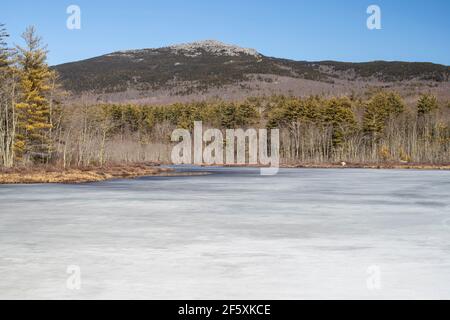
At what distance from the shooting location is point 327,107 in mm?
105250

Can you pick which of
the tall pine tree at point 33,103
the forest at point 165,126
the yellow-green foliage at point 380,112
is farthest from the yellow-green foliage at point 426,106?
the tall pine tree at point 33,103

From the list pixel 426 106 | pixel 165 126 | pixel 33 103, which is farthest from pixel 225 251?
pixel 165 126

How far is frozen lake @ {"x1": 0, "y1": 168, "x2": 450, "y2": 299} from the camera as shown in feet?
23.3

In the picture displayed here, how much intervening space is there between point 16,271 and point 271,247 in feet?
14.7

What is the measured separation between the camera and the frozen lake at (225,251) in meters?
7.10

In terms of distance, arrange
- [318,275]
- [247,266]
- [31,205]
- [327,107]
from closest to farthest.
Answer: [318,275]
[247,266]
[31,205]
[327,107]

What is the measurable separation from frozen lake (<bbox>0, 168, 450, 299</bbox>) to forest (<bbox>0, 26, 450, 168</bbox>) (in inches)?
1265

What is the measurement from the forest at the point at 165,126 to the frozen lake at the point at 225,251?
105 ft

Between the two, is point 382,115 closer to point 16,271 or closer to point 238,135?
point 238,135

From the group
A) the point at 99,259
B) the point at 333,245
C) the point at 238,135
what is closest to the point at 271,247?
the point at 333,245

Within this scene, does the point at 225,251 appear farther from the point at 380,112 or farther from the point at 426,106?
the point at 426,106

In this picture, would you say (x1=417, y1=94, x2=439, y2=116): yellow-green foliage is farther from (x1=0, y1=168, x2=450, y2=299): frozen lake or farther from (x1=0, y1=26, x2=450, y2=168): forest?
(x1=0, y1=168, x2=450, y2=299): frozen lake

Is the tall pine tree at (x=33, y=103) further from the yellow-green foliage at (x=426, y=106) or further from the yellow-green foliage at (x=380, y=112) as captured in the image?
the yellow-green foliage at (x=426, y=106)

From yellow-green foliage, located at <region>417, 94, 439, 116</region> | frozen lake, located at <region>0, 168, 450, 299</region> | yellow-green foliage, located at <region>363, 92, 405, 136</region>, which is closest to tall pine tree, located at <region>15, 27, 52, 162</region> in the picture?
frozen lake, located at <region>0, 168, 450, 299</region>
